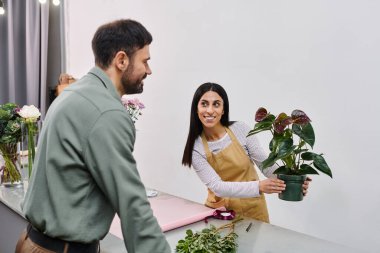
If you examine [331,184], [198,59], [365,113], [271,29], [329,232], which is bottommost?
[329,232]

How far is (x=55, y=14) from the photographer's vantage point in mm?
4508

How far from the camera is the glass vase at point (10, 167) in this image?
2.21 meters

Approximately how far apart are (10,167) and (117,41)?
5.20 ft

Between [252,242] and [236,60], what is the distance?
1.83 meters

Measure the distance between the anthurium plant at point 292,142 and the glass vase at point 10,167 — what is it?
158 cm

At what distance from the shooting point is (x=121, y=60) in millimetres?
1126

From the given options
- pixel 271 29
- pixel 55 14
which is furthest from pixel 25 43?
pixel 271 29

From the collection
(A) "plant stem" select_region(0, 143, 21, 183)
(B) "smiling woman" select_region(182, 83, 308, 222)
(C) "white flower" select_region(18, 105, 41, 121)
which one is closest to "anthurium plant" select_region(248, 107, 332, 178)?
(B) "smiling woman" select_region(182, 83, 308, 222)

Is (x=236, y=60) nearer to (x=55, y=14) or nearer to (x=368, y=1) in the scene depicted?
(x=368, y=1)

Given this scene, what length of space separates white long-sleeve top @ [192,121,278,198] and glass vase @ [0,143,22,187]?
1144 millimetres

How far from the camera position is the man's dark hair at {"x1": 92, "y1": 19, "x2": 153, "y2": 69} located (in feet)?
3.71

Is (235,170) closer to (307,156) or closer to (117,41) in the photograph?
(307,156)

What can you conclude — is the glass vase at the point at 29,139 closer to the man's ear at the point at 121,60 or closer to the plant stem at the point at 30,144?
the plant stem at the point at 30,144

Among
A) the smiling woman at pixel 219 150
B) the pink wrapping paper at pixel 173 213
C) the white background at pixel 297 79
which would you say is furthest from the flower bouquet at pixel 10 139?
the white background at pixel 297 79
